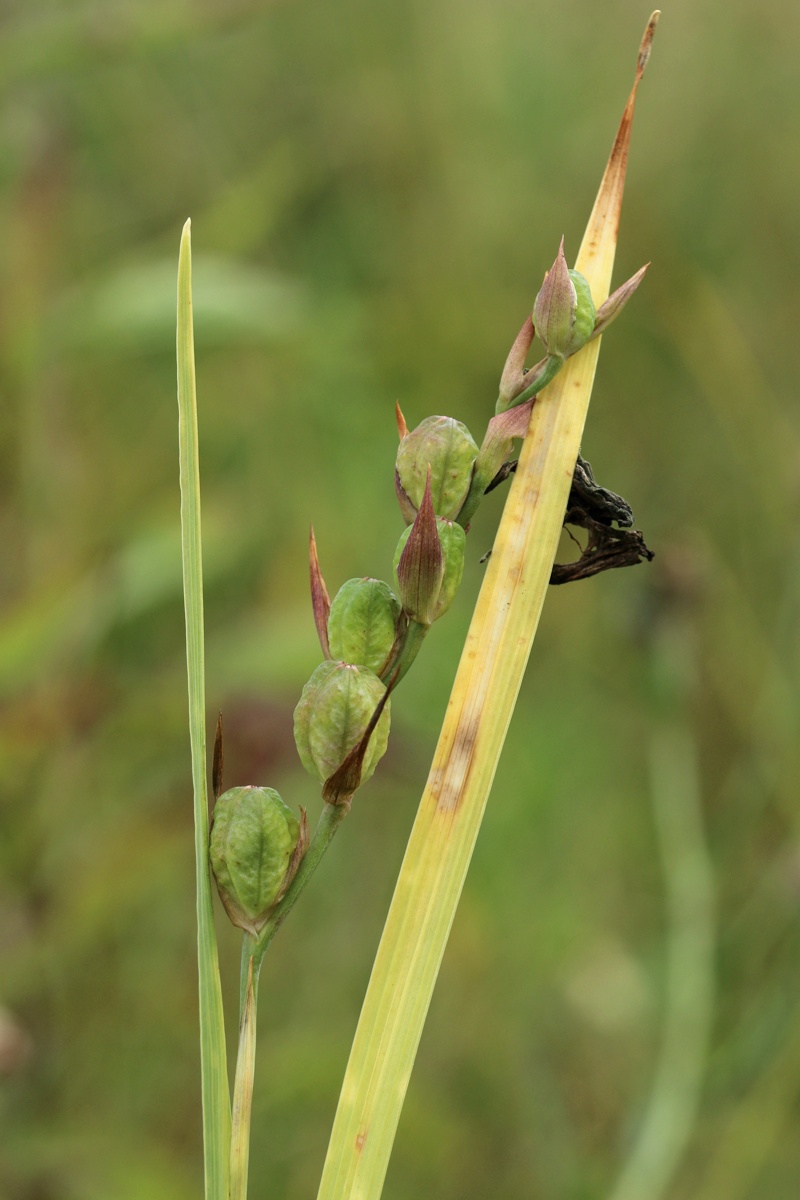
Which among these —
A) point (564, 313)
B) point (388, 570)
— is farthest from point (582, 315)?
point (388, 570)

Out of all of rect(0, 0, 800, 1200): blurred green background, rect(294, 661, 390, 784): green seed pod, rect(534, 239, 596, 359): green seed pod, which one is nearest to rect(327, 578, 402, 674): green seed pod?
rect(294, 661, 390, 784): green seed pod

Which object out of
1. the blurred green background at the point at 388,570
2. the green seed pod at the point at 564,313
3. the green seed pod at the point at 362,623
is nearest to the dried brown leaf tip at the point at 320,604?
the green seed pod at the point at 362,623

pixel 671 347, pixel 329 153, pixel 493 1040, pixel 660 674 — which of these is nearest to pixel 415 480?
pixel 660 674

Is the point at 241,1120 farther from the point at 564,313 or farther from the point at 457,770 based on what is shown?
the point at 564,313

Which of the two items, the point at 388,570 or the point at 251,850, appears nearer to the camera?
the point at 251,850

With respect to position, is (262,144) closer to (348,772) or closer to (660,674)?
(660,674)

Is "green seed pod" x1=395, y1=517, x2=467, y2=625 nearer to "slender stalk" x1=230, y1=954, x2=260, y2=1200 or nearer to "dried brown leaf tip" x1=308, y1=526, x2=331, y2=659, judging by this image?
"dried brown leaf tip" x1=308, y1=526, x2=331, y2=659
